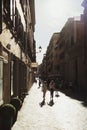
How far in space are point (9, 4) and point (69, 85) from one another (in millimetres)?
36979

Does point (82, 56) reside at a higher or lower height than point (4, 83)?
higher

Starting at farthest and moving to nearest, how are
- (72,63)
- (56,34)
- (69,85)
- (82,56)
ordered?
1. (56,34)
2. (72,63)
3. (69,85)
4. (82,56)

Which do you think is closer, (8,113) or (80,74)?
(8,113)

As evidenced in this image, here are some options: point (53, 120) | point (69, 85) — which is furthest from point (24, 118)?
point (69, 85)

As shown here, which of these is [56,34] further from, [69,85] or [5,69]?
[5,69]

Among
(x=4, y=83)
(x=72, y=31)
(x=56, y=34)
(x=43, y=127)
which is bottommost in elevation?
(x=43, y=127)

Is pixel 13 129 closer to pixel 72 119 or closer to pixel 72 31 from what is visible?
pixel 72 119

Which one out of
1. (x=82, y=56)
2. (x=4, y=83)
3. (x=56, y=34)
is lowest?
(x=4, y=83)

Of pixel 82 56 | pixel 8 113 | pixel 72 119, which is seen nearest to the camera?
pixel 8 113

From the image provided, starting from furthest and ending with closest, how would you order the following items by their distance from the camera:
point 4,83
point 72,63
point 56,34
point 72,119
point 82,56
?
point 56,34 < point 72,63 < point 82,56 < point 72,119 < point 4,83

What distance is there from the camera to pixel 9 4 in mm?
16672

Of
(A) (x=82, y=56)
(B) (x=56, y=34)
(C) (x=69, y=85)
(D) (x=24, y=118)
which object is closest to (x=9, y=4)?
(D) (x=24, y=118)

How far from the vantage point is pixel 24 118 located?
17.0 meters

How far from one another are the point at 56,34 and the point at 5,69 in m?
111
